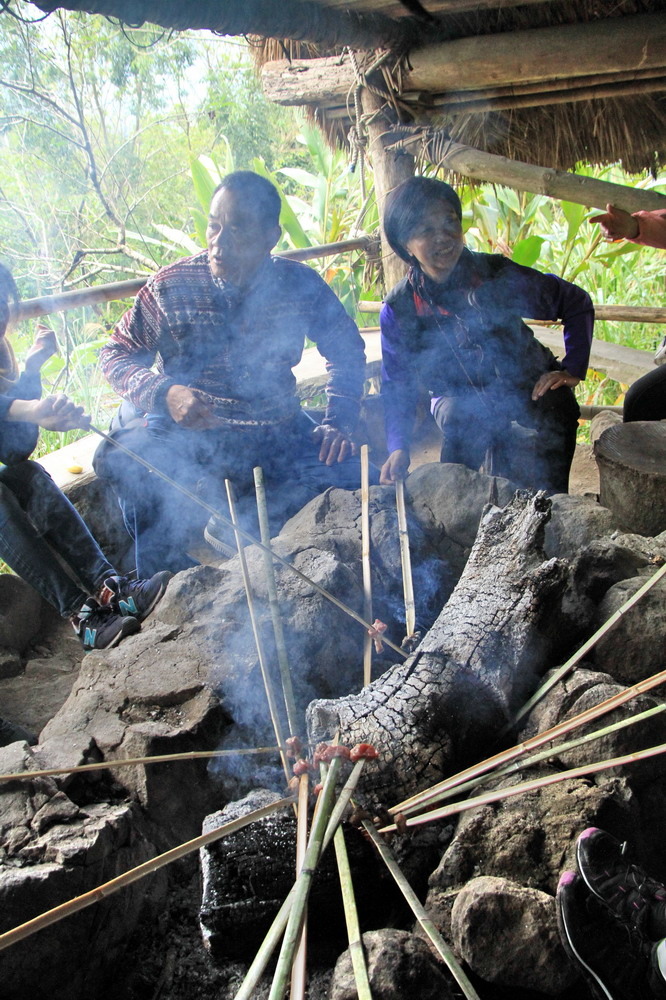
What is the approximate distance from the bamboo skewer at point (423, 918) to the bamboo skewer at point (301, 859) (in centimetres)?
Answer: 15

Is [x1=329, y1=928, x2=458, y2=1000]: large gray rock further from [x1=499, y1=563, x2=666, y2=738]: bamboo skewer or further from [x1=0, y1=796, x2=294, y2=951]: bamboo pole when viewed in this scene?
[x1=499, y1=563, x2=666, y2=738]: bamboo skewer

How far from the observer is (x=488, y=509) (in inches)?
91.2

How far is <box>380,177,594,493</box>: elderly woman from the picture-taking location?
313 centimetres

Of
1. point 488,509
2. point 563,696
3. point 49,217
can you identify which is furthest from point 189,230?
point 563,696

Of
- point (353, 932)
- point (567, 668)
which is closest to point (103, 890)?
point (353, 932)

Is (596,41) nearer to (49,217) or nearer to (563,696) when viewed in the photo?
(563,696)

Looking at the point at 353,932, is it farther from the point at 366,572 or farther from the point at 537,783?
the point at 366,572

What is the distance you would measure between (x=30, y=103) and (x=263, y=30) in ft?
19.3

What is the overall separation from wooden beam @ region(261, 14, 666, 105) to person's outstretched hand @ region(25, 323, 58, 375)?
7.01 feet

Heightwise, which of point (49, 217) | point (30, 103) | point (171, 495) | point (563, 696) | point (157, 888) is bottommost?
point (157, 888)

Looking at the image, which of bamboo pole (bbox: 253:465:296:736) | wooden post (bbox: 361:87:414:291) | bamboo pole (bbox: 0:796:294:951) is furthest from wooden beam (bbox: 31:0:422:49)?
bamboo pole (bbox: 0:796:294:951)

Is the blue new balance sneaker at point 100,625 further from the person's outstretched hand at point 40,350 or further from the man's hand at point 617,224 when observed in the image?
the man's hand at point 617,224

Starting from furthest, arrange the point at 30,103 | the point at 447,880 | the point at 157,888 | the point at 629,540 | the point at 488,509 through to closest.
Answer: the point at 30,103 < the point at 629,540 < the point at 488,509 < the point at 157,888 < the point at 447,880

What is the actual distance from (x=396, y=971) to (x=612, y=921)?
454 mm
